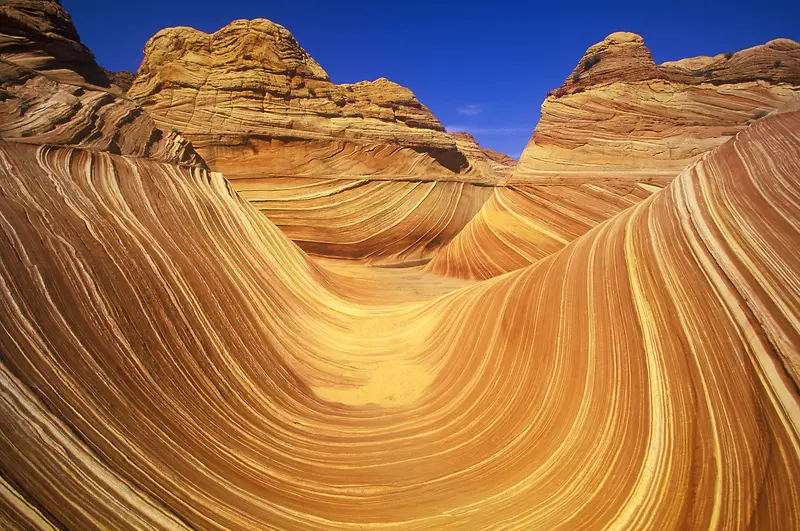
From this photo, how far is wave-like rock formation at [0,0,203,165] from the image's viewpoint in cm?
427

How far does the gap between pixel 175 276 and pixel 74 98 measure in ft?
10.2

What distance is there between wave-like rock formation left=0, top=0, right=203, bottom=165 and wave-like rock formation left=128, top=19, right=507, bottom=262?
7.89 feet

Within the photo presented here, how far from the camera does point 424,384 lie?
3.65 metres

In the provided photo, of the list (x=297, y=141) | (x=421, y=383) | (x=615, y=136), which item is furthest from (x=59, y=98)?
(x=615, y=136)

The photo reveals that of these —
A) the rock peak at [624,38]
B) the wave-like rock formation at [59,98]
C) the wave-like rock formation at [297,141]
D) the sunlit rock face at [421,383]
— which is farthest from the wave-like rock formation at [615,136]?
→ the wave-like rock formation at [59,98]

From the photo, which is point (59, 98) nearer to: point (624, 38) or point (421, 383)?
point (421, 383)

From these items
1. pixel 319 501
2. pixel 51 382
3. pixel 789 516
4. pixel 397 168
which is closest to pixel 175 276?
pixel 51 382

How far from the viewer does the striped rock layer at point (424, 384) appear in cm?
179

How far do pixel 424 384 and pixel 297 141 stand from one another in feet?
25.9

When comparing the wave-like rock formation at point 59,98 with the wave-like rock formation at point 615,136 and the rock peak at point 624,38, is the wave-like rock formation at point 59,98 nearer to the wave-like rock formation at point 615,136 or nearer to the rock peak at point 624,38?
the wave-like rock formation at point 615,136

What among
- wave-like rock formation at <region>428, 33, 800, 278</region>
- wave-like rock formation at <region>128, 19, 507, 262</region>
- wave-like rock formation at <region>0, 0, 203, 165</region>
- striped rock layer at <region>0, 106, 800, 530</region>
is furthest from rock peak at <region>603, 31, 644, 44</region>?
wave-like rock formation at <region>0, 0, 203, 165</region>

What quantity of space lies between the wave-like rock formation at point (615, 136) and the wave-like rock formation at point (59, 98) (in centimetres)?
521

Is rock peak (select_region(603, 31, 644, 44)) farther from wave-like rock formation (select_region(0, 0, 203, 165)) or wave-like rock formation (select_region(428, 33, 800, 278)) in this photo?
wave-like rock formation (select_region(0, 0, 203, 165))

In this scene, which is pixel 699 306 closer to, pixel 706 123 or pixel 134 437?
pixel 134 437
